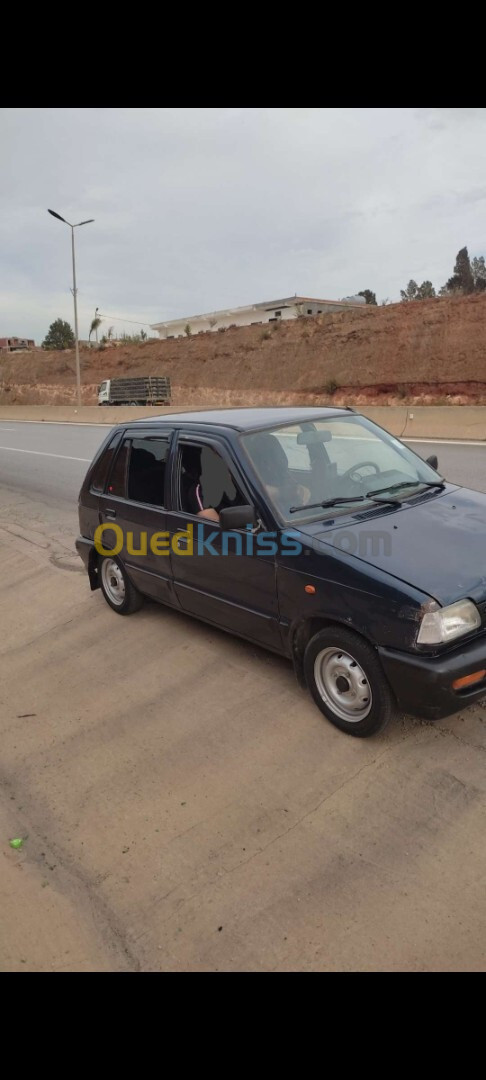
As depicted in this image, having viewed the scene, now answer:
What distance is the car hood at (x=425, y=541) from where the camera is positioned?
10.4 ft

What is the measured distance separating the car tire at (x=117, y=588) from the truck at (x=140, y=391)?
3222cm

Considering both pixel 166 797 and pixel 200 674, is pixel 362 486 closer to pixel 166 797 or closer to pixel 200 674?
pixel 200 674

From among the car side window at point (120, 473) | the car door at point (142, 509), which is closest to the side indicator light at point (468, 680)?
the car door at point (142, 509)

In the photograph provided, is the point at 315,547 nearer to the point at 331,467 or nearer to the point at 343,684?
the point at 343,684

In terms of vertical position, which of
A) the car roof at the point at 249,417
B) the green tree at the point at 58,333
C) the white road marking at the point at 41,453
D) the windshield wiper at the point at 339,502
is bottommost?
the white road marking at the point at 41,453

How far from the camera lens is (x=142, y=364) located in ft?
173

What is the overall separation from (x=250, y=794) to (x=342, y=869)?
0.64m

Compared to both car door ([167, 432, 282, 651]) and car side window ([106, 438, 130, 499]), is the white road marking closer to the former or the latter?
car side window ([106, 438, 130, 499])

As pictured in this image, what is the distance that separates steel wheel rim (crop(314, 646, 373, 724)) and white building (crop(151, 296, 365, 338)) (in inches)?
2156

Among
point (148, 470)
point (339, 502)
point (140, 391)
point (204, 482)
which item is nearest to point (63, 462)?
point (148, 470)

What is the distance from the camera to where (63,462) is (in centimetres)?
1526

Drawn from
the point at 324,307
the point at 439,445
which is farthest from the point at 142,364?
the point at 439,445

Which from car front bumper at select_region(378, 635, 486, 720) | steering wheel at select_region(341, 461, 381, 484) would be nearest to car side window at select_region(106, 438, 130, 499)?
steering wheel at select_region(341, 461, 381, 484)

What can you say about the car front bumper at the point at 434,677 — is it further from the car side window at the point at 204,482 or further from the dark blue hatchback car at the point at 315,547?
the car side window at the point at 204,482
